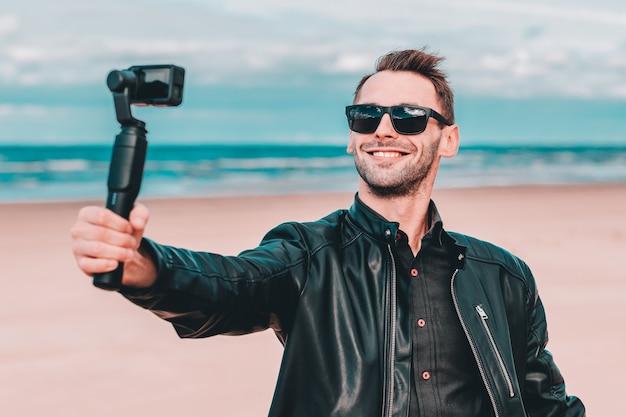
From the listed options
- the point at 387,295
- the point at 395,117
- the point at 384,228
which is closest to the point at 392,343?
the point at 387,295

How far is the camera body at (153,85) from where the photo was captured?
64.9 inches

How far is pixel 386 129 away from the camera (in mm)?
2703

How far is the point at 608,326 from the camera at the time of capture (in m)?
6.52

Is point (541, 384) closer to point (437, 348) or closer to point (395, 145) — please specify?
point (437, 348)

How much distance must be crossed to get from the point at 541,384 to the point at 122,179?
5.99ft

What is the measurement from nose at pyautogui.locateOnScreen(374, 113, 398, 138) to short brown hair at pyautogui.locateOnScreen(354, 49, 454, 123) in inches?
9.8

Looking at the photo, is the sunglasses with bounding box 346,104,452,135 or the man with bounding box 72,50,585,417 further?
the sunglasses with bounding box 346,104,452,135

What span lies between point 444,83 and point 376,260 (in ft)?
2.71

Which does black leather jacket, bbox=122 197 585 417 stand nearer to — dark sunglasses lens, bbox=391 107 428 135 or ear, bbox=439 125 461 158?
dark sunglasses lens, bbox=391 107 428 135

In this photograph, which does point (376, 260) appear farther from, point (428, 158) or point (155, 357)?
point (155, 357)

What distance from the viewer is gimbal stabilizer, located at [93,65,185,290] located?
1.60 m

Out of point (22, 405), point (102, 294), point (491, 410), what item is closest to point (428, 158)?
point (491, 410)

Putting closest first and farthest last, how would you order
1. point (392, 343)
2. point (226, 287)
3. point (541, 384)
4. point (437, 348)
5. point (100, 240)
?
1. point (100, 240)
2. point (226, 287)
3. point (392, 343)
4. point (437, 348)
5. point (541, 384)

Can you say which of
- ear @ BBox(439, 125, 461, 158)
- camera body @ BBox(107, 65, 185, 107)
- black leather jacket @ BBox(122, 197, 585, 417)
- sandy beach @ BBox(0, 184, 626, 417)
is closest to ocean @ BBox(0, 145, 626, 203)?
sandy beach @ BBox(0, 184, 626, 417)
